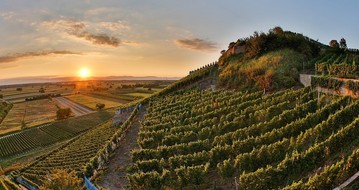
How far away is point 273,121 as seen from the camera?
79.3 feet

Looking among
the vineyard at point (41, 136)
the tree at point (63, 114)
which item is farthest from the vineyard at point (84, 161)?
the tree at point (63, 114)

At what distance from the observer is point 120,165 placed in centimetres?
2933

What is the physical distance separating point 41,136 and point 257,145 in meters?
72.2

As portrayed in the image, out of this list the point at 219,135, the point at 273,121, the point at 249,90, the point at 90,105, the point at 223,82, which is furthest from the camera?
the point at 90,105

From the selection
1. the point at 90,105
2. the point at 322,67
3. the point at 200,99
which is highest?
the point at 322,67

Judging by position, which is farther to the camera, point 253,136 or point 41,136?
point 41,136

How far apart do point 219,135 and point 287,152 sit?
24.8ft

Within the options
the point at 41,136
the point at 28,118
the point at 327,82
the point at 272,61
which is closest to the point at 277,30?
the point at 272,61

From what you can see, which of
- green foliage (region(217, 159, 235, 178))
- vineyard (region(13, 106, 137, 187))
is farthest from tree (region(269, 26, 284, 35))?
green foliage (region(217, 159, 235, 178))

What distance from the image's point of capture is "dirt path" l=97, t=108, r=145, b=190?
25.2m

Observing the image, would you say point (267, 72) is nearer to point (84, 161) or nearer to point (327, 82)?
point (327, 82)

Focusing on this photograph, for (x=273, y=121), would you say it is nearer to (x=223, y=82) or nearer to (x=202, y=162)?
(x=202, y=162)

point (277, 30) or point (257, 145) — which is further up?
point (277, 30)

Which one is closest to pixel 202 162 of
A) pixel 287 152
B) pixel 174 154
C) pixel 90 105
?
pixel 174 154
